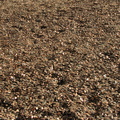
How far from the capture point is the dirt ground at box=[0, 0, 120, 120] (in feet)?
9.01

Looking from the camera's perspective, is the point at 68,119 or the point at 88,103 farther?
the point at 88,103

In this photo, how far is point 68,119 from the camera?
2604mm

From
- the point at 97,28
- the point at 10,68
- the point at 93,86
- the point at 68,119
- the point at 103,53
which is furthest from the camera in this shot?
the point at 97,28

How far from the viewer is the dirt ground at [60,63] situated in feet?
9.01

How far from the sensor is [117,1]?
582cm

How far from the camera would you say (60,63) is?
349 centimetres

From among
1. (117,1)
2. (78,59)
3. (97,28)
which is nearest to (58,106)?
(78,59)

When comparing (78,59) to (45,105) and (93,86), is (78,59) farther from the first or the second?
(45,105)

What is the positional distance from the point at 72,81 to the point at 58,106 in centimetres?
50

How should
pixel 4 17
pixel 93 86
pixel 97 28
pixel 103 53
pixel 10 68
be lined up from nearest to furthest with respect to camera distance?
pixel 93 86 < pixel 10 68 < pixel 103 53 < pixel 97 28 < pixel 4 17

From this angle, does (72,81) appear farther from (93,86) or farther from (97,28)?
(97,28)

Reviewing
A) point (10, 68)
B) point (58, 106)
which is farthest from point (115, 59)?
point (10, 68)

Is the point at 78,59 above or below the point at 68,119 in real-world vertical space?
above

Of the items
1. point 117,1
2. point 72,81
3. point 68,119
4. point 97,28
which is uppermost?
point 117,1
